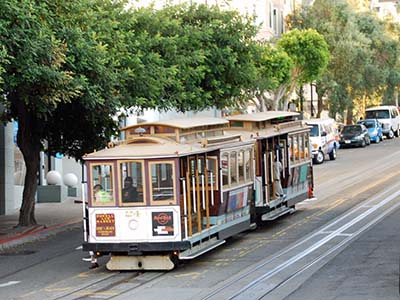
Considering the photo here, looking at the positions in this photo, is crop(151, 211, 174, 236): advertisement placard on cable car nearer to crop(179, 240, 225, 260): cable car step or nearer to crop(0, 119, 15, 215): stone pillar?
crop(179, 240, 225, 260): cable car step

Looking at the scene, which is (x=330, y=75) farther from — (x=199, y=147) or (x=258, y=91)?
(x=199, y=147)

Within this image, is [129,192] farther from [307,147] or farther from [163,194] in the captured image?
[307,147]

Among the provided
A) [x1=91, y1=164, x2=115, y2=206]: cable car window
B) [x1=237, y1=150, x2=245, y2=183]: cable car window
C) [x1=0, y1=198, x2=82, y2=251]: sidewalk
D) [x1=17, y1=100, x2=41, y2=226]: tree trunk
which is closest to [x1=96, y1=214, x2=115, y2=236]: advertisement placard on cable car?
[x1=91, y1=164, x2=115, y2=206]: cable car window

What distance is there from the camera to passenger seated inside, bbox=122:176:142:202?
1941 cm

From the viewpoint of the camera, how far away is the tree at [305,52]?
5553 centimetres

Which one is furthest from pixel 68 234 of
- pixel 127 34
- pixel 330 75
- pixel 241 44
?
pixel 330 75

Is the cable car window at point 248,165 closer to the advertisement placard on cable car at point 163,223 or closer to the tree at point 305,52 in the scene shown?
the advertisement placard on cable car at point 163,223

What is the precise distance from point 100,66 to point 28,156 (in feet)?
16.4

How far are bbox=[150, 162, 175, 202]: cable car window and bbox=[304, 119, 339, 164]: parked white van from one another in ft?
98.0

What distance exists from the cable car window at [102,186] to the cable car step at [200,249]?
1754 mm

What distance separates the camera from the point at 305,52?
182ft

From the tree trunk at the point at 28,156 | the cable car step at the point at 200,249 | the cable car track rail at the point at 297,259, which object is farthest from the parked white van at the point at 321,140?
the cable car step at the point at 200,249

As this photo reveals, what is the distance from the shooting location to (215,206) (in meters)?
21.2

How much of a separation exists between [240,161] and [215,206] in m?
2.30
